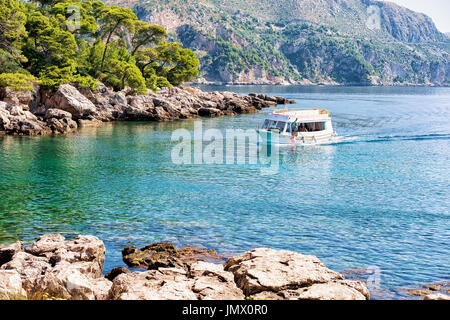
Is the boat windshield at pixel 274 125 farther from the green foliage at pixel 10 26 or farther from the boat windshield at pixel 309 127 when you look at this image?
the green foliage at pixel 10 26

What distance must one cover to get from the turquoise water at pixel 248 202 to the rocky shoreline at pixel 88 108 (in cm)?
643

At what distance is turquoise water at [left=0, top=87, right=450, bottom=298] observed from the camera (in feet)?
69.8

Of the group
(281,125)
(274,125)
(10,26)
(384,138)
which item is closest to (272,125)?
(274,125)

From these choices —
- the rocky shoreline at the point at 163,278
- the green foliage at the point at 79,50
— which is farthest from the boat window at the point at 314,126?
the green foliage at the point at 79,50

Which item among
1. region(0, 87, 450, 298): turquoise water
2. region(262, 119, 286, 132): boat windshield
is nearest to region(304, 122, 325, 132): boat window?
region(0, 87, 450, 298): turquoise water

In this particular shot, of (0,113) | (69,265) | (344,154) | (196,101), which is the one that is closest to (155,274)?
(69,265)

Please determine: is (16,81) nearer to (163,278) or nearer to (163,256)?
(163,256)

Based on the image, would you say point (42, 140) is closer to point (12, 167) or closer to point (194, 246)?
point (12, 167)

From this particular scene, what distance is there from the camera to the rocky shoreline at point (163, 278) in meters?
13.3

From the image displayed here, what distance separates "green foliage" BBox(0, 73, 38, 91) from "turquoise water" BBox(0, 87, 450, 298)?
1196 cm

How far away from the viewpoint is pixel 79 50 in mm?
80750

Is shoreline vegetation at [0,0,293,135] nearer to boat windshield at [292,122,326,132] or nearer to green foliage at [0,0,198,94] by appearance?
green foliage at [0,0,198,94]

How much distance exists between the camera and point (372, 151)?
49.5 metres
